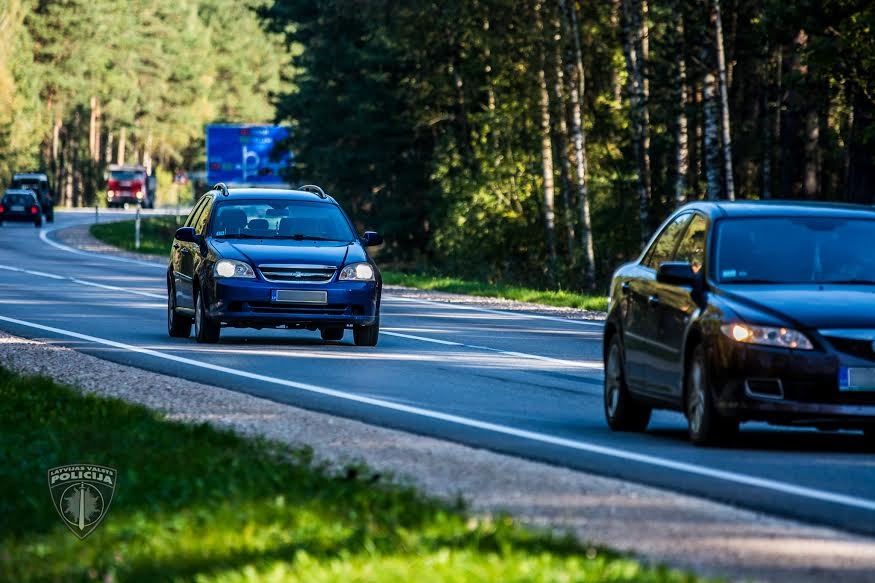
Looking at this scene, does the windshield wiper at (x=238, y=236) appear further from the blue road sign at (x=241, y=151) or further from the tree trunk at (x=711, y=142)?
the blue road sign at (x=241, y=151)

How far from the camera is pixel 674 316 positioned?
12.7 metres

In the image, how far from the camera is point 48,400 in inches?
546

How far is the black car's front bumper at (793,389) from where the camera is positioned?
1155 centimetres

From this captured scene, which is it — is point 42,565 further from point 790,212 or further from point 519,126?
point 519,126

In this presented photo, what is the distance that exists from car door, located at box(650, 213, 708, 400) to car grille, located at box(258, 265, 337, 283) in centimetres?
824

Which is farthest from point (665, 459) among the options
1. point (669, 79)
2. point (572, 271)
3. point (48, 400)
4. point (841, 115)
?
point (841, 115)

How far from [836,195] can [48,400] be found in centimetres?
3822

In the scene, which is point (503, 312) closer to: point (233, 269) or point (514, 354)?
point (514, 354)

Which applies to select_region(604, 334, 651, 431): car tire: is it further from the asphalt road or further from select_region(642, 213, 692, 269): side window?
select_region(642, 213, 692, 269): side window

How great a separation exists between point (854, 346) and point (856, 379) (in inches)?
7.4

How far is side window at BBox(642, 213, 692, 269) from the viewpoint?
1352 centimetres

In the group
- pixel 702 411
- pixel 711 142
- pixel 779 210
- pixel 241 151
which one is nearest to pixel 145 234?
pixel 241 151

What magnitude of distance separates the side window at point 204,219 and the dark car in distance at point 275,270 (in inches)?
1.5

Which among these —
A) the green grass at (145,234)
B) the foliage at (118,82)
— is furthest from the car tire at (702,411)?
the foliage at (118,82)
